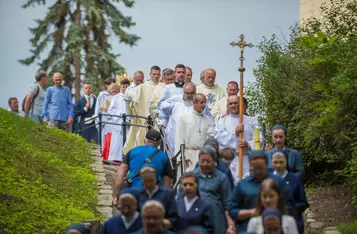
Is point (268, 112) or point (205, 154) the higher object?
point (268, 112)

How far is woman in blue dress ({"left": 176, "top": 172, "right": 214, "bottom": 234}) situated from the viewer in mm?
14445

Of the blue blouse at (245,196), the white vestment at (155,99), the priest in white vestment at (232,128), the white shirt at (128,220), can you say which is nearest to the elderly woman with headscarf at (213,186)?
the blue blouse at (245,196)

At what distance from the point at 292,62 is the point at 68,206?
663 centimetres

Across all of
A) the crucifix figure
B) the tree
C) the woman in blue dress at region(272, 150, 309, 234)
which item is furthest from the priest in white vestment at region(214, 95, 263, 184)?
the tree

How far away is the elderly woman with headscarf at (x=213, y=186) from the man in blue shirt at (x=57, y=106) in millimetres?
11463

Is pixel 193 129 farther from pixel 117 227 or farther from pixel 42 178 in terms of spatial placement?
pixel 117 227

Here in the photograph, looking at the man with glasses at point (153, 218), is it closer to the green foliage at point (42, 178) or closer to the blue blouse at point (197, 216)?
the blue blouse at point (197, 216)

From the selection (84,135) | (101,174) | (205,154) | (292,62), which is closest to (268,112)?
(292,62)

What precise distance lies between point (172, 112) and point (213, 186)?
7553 millimetres

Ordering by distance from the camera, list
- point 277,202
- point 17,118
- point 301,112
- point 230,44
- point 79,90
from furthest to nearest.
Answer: point 79,90
point 17,118
point 301,112
point 230,44
point 277,202

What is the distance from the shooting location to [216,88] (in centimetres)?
2403

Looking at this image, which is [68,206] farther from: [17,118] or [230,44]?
[17,118]

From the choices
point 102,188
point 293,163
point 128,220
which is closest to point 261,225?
point 128,220

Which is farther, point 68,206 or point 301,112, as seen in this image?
point 301,112
